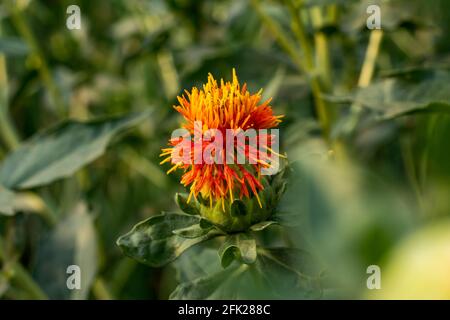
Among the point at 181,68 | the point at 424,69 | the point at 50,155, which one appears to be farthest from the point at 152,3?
the point at 424,69

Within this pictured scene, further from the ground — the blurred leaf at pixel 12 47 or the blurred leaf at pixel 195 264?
the blurred leaf at pixel 12 47

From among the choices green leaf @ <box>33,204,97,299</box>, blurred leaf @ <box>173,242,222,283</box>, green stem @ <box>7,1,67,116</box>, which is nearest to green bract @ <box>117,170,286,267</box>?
blurred leaf @ <box>173,242,222,283</box>

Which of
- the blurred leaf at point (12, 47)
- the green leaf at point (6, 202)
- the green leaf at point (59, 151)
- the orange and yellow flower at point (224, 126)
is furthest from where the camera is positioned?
the blurred leaf at point (12, 47)

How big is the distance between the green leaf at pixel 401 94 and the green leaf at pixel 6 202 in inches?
11.8

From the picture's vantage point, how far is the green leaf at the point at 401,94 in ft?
1.83

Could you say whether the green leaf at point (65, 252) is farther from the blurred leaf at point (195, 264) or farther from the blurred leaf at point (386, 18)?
the blurred leaf at point (386, 18)

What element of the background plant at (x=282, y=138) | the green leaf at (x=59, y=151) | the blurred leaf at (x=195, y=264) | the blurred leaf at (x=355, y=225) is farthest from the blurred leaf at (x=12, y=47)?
the blurred leaf at (x=355, y=225)

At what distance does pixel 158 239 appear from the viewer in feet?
1.33

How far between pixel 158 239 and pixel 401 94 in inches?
11.8

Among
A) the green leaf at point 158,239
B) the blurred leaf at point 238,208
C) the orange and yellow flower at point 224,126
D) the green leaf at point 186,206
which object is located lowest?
the green leaf at point 158,239

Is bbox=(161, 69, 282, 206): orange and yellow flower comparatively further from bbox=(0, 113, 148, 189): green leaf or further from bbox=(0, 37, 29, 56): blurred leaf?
bbox=(0, 37, 29, 56): blurred leaf

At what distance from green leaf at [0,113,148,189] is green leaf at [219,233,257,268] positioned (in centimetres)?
26

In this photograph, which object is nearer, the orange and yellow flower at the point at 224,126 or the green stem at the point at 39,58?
the orange and yellow flower at the point at 224,126
